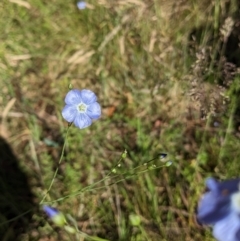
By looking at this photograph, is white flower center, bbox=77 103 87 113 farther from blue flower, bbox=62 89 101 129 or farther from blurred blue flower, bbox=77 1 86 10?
blurred blue flower, bbox=77 1 86 10

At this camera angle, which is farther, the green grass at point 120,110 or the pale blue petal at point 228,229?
the green grass at point 120,110

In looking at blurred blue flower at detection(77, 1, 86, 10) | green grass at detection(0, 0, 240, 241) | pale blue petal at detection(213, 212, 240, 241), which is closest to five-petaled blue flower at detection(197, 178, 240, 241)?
pale blue petal at detection(213, 212, 240, 241)

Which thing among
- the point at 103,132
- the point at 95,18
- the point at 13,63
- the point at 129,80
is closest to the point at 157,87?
the point at 129,80

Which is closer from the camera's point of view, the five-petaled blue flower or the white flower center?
the five-petaled blue flower

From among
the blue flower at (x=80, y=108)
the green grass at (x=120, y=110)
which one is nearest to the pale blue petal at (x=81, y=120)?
the blue flower at (x=80, y=108)

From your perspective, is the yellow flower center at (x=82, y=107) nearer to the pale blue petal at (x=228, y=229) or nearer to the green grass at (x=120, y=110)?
the green grass at (x=120, y=110)

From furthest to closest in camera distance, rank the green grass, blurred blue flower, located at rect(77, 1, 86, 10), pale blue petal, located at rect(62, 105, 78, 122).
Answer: blurred blue flower, located at rect(77, 1, 86, 10) → the green grass → pale blue petal, located at rect(62, 105, 78, 122)
